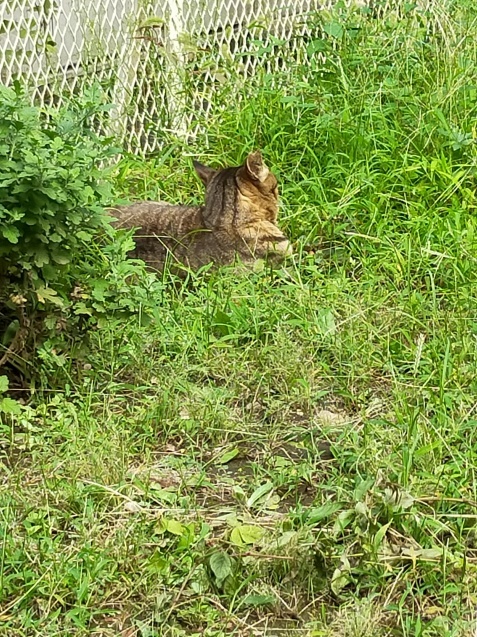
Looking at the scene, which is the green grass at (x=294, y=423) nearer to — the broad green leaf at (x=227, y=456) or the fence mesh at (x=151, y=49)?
the broad green leaf at (x=227, y=456)

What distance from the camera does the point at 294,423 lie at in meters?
3.43

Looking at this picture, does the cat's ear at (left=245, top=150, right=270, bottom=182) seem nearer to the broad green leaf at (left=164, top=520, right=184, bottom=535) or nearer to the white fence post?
the white fence post

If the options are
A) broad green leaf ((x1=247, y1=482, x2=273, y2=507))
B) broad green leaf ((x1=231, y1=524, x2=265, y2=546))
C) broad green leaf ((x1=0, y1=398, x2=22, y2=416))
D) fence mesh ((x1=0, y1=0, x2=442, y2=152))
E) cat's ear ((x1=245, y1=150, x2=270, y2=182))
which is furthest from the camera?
fence mesh ((x1=0, y1=0, x2=442, y2=152))

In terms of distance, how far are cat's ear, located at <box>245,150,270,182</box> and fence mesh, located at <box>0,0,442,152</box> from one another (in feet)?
3.49

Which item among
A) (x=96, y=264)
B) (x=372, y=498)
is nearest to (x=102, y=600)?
(x=372, y=498)

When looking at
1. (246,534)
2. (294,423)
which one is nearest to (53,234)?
(294,423)

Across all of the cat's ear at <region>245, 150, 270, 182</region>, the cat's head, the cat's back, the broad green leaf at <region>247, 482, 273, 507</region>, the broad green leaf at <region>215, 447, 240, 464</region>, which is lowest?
the broad green leaf at <region>215, 447, 240, 464</region>

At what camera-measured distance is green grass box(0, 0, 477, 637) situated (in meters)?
2.59

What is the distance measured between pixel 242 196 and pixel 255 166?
0.16 meters

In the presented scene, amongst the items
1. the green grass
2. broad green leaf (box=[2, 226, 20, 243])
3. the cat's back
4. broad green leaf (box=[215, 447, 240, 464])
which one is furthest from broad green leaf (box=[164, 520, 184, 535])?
the cat's back

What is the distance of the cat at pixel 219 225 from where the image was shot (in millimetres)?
→ 4457

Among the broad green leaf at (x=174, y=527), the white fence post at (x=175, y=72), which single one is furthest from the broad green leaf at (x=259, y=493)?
the white fence post at (x=175, y=72)

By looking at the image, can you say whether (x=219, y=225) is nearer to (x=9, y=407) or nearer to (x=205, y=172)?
(x=205, y=172)

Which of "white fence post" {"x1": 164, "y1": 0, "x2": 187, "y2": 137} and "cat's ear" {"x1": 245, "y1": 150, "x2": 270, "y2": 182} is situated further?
"white fence post" {"x1": 164, "y1": 0, "x2": 187, "y2": 137}
